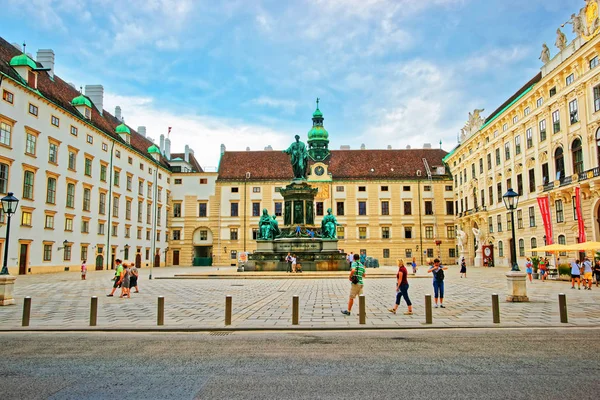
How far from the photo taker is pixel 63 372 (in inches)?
289

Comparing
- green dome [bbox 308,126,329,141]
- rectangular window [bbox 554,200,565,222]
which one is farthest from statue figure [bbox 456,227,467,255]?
green dome [bbox 308,126,329,141]

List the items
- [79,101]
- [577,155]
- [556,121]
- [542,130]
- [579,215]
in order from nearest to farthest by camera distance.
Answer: [579,215] → [577,155] → [556,121] → [542,130] → [79,101]

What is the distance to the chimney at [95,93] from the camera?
56.7 m

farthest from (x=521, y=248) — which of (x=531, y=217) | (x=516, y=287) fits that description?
(x=516, y=287)

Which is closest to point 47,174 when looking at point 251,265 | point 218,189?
point 251,265

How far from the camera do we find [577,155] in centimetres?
3638

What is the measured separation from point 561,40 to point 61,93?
45.3 meters

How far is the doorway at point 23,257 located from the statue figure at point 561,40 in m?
45.6

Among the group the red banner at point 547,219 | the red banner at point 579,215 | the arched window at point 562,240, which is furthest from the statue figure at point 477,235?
the red banner at point 579,215

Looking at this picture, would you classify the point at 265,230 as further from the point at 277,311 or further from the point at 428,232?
the point at 428,232

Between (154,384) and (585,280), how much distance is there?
22922 millimetres

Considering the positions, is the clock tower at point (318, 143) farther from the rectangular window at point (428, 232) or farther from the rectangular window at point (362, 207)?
the rectangular window at point (428, 232)

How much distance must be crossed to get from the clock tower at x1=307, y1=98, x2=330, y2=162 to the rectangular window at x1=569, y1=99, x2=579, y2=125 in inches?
1542

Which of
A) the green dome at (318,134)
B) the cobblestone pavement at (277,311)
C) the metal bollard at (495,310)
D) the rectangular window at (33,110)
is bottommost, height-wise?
the cobblestone pavement at (277,311)
